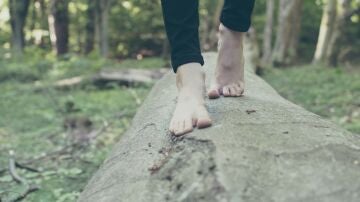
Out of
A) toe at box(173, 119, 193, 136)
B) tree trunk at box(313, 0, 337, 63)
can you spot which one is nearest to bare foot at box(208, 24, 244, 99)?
toe at box(173, 119, 193, 136)

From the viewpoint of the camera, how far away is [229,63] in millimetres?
2703

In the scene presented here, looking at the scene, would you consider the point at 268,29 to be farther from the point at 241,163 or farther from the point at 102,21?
the point at 241,163

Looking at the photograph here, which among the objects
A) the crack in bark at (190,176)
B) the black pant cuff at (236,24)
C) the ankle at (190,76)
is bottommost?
the crack in bark at (190,176)

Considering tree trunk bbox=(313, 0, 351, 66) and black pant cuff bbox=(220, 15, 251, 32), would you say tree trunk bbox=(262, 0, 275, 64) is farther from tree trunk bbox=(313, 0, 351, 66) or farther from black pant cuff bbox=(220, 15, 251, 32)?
black pant cuff bbox=(220, 15, 251, 32)

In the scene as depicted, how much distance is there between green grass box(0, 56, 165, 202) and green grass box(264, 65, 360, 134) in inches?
73.6

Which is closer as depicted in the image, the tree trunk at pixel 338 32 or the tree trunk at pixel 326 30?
the tree trunk at pixel 338 32

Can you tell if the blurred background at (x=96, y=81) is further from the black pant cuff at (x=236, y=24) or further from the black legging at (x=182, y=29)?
the black pant cuff at (x=236, y=24)

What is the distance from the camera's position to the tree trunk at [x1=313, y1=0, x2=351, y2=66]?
9812 mm

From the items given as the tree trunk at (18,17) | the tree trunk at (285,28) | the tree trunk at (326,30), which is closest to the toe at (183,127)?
the tree trunk at (326,30)

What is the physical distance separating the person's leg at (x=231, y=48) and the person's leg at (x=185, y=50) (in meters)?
0.22

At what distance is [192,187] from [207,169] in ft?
0.25

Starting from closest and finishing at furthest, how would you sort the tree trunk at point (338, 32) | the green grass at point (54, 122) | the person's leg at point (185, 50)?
the person's leg at point (185, 50) → the green grass at point (54, 122) → the tree trunk at point (338, 32)

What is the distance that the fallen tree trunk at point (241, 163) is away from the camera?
1.52 metres

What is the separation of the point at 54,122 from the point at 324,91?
10.7 ft
